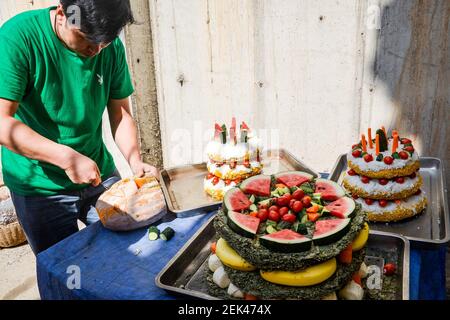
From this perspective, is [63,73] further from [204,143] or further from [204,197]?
[204,143]

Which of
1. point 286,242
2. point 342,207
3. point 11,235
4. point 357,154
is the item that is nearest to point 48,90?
point 286,242

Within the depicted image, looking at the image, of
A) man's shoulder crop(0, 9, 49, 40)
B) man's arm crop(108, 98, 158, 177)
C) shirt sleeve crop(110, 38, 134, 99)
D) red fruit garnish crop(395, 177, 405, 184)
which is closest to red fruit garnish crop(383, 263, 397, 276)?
red fruit garnish crop(395, 177, 405, 184)

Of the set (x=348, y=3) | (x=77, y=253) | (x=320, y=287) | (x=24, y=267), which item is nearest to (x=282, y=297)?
(x=320, y=287)

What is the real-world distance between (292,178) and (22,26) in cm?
190

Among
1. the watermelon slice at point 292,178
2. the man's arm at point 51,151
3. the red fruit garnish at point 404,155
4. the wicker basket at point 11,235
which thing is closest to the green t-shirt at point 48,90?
the man's arm at point 51,151

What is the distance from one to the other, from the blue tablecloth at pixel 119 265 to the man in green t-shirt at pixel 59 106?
406mm

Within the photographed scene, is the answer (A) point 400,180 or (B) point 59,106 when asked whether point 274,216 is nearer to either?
(A) point 400,180

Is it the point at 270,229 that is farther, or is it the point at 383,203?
the point at 383,203

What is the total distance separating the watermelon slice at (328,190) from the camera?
218 centimetres

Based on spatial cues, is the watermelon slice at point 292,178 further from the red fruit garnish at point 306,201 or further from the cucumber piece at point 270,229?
the cucumber piece at point 270,229

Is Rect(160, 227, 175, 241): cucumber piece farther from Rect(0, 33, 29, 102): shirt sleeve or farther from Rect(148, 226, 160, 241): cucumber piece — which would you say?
Rect(0, 33, 29, 102): shirt sleeve

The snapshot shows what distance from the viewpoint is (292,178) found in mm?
2385

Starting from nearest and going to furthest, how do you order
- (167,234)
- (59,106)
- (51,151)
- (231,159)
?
(51,151)
(167,234)
(59,106)
(231,159)

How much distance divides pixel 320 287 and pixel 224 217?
22.5 inches
